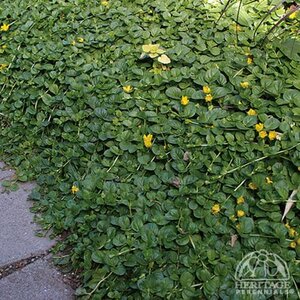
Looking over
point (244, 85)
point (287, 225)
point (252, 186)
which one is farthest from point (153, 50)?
point (287, 225)

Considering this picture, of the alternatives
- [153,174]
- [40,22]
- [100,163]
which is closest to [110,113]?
[100,163]

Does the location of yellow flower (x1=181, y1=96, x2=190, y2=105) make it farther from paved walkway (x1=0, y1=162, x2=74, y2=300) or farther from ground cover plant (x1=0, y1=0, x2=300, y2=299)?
paved walkway (x1=0, y1=162, x2=74, y2=300)

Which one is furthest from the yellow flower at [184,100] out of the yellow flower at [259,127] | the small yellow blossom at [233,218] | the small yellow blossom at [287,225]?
the small yellow blossom at [287,225]

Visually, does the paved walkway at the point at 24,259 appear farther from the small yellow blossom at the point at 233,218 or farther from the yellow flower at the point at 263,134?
the yellow flower at the point at 263,134

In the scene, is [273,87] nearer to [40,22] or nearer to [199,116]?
[199,116]

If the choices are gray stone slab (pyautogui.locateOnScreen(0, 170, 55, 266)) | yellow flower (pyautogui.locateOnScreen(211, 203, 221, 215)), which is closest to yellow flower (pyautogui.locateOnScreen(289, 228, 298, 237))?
yellow flower (pyautogui.locateOnScreen(211, 203, 221, 215))

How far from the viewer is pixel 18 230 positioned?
2.57 metres

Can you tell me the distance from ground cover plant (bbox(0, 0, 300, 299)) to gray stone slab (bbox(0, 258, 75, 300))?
0.31 feet

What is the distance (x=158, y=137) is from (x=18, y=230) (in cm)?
84

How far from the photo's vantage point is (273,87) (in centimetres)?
253
